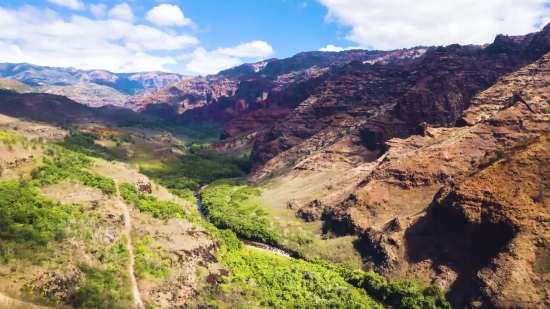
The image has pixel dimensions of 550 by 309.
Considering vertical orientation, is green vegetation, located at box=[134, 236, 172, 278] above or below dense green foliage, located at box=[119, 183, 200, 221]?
below

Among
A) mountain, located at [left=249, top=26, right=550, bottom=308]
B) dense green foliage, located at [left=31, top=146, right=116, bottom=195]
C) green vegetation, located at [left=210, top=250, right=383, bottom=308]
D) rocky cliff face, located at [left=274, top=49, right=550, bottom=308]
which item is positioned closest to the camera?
rocky cliff face, located at [left=274, top=49, right=550, bottom=308]

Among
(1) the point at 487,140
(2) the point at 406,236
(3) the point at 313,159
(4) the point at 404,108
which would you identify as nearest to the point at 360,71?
(4) the point at 404,108

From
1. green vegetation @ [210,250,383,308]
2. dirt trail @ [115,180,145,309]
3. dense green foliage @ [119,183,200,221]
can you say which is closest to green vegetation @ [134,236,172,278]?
dirt trail @ [115,180,145,309]

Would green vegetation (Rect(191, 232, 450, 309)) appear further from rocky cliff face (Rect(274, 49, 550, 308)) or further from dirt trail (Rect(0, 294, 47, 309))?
dirt trail (Rect(0, 294, 47, 309))

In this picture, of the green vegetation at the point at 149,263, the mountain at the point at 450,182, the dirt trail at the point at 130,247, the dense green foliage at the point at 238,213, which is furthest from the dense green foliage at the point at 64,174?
the mountain at the point at 450,182

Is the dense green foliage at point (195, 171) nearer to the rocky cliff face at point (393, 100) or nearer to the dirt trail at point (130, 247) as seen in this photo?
the rocky cliff face at point (393, 100)

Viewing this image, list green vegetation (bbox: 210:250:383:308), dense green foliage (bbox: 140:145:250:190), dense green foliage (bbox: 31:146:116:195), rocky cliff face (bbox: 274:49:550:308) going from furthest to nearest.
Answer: dense green foliage (bbox: 140:145:250:190) < dense green foliage (bbox: 31:146:116:195) < green vegetation (bbox: 210:250:383:308) < rocky cliff face (bbox: 274:49:550:308)

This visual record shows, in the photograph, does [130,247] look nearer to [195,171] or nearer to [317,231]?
[317,231]
